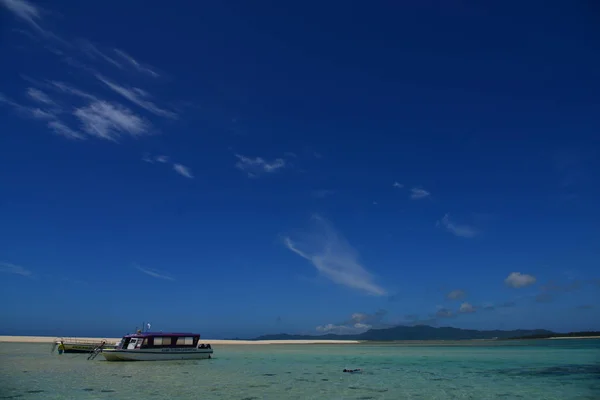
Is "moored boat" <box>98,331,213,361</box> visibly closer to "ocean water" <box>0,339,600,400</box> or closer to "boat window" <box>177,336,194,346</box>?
"boat window" <box>177,336,194,346</box>

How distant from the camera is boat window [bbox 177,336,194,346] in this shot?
5130 cm

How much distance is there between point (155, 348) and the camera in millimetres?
48125

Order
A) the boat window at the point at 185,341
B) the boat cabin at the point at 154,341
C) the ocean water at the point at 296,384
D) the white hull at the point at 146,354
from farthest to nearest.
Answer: the boat window at the point at 185,341 < the boat cabin at the point at 154,341 < the white hull at the point at 146,354 < the ocean water at the point at 296,384

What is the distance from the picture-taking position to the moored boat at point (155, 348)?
152ft

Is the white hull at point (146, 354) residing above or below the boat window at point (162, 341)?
below

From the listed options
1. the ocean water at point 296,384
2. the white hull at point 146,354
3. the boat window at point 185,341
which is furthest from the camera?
the boat window at point 185,341

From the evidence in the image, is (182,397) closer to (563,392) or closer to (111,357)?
(563,392)

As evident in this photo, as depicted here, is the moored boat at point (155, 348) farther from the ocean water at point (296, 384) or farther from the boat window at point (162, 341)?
the ocean water at point (296, 384)

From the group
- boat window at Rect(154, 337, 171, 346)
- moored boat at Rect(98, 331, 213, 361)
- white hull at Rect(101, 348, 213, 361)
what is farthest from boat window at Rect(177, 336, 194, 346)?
boat window at Rect(154, 337, 171, 346)

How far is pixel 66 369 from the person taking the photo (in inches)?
1501

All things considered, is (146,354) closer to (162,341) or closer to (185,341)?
(162,341)

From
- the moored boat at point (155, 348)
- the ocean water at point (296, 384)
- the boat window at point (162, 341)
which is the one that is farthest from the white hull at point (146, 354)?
the ocean water at point (296, 384)

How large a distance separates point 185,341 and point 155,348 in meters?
4.50

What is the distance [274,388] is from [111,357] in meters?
27.4
